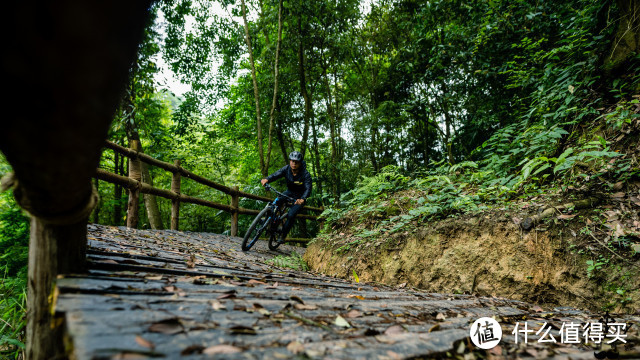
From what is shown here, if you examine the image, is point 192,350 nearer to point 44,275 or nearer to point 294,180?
point 44,275

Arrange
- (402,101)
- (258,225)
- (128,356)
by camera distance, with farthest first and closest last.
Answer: (402,101) → (258,225) → (128,356)

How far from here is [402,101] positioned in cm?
1132

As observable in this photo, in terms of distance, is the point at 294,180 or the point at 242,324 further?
the point at 294,180

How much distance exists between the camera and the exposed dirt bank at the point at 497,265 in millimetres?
2746

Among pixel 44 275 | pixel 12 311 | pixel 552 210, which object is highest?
pixel 552 210

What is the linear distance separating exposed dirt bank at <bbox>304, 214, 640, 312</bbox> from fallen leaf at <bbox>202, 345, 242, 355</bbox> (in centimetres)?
344

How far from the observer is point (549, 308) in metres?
2.86

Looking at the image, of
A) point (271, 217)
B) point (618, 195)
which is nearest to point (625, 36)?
point (618, 195)

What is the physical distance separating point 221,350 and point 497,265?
3570 millimetres

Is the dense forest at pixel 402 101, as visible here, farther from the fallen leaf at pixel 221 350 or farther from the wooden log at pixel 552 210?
the fallen leaf at pixel 221 350

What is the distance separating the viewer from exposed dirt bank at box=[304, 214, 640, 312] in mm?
2746

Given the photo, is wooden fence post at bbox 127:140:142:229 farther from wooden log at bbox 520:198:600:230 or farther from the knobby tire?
wooden log at bbox 520:198:600:230

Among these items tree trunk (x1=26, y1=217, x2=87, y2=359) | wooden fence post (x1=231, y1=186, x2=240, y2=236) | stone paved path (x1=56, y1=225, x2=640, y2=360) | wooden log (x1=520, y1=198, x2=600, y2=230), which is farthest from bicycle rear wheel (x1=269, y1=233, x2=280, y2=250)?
tree trunk (x1=26, y1=217, x2=87, y2=359)

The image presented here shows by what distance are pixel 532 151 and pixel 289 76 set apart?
896 cm
